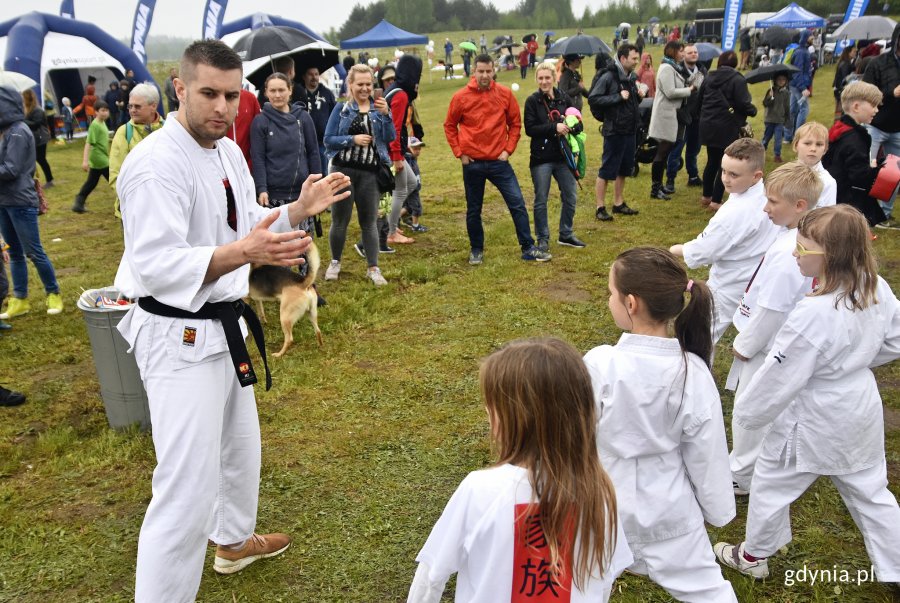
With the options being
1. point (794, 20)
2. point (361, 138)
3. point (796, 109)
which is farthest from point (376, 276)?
point (794, 20)

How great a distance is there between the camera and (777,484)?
2.86 m

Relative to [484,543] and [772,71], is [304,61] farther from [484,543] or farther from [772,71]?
[484,543]

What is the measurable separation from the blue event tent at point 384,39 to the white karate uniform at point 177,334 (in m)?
29.0

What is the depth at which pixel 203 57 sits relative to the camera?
8.26ft

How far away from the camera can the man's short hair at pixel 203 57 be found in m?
2.52

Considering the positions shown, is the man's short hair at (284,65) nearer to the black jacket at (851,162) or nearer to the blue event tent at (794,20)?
the black jacket at (851,162)

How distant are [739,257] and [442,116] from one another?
19079 millimetres

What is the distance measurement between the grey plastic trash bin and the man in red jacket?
3805 mm

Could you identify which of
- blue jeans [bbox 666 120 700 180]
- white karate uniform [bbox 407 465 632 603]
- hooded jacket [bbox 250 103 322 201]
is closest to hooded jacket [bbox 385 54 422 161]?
hooded jacket [bbox 250 103 322 201]

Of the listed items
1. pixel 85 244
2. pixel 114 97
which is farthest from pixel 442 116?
pixel 85 244

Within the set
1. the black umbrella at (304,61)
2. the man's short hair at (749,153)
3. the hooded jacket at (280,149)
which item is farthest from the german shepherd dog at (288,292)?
the black umbrella at (304,61)

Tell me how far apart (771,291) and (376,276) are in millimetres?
4555

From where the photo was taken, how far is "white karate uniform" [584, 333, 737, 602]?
2295 mm

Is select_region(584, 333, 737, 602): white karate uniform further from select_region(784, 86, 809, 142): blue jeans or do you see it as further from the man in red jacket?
select_region(784, 86, 809, 142): blue jeans
